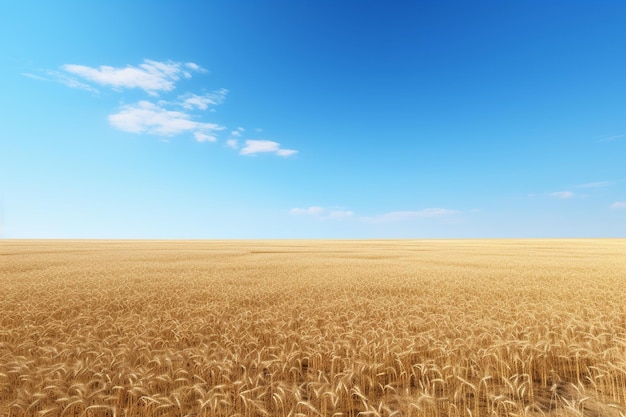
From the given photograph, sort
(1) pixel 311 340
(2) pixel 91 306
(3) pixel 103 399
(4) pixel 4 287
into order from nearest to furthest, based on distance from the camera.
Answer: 1. (3) pixel 103 399
2. (1) pixel 311 340
3. (2) pixel 91 306
4. (4) pixel 4 287

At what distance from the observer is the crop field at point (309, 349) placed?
13.8ft

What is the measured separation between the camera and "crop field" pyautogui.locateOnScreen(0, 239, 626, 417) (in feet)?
13.8

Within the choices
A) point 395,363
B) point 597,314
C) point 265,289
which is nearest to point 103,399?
point 395,363

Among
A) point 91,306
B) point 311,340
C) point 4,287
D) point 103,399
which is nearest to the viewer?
point 103,399

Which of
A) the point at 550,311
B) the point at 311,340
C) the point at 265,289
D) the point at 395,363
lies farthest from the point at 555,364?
the point at 265,289

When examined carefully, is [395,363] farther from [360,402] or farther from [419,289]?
[419,289]

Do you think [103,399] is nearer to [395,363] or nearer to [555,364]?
[395,363]

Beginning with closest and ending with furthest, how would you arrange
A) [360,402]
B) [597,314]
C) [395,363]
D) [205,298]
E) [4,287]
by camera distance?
[360,402] → [395,363] → [597,314] → [205,298] → [4,287]

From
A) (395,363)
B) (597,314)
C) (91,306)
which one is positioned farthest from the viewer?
(91,306)

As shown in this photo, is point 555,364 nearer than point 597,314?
Yes

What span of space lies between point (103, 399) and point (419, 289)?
10.2m

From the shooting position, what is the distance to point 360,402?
4.51 meters

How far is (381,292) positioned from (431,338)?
219 inches

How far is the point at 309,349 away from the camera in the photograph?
5914mm
